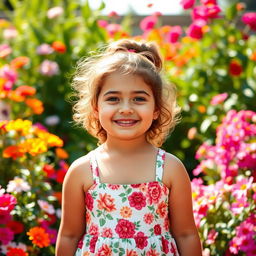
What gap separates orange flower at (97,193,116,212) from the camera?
254 centimetres

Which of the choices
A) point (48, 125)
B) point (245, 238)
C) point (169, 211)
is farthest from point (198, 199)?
point (48, 125)

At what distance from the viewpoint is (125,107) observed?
8.17 feet

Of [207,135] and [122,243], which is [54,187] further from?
[122,243]

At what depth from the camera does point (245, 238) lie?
2990 millimetres

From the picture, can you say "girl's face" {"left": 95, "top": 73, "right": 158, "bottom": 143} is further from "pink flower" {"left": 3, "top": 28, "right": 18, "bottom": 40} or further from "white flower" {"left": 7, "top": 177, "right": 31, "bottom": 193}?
"pink flower" {"left": 3, "top": 28, "right": 18, "bottom": 40}

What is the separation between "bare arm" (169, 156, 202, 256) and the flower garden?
0.44 meters

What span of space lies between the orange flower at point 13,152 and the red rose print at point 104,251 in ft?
3.26

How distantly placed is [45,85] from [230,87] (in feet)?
4.33

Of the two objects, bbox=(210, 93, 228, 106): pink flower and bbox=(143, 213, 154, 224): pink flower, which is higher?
bbox=(210, 93, 228, 106): pink flower

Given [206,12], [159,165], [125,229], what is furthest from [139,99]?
[206,12]

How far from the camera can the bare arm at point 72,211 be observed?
8.54 ft

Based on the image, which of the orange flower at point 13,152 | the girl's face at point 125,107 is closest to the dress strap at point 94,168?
the girl's face at point 125,107

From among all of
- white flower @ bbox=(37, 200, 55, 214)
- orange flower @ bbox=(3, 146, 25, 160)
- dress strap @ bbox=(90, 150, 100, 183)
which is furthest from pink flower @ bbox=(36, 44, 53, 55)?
dress strap @ bbox=(90, 150, 100, 183)

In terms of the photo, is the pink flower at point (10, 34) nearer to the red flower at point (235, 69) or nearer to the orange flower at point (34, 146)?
the red flower at point (235, 69)
